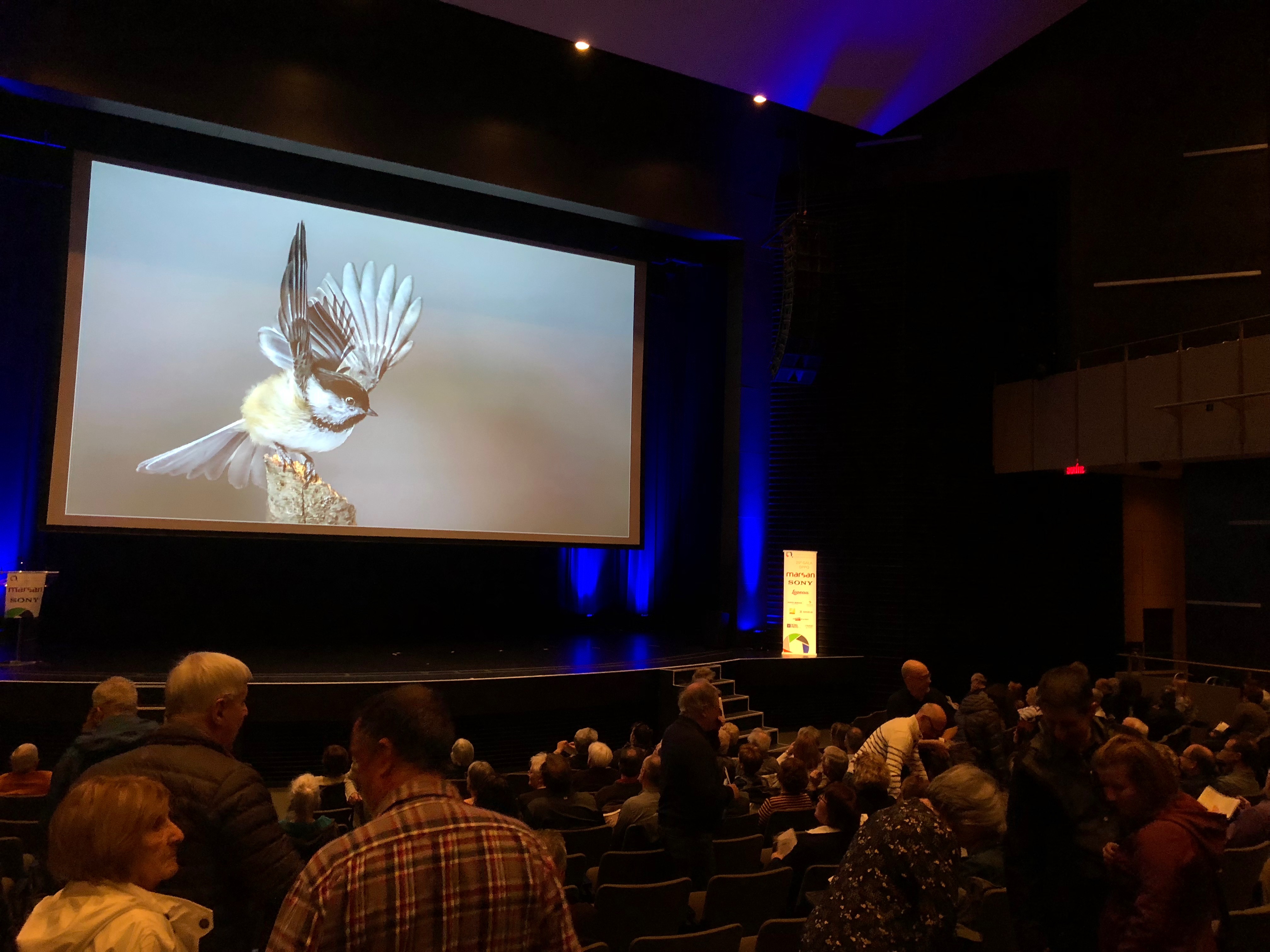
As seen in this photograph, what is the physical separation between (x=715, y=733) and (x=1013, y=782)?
8.30ft

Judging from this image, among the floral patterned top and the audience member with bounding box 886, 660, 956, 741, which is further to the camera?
the audience member with bounding box 886, 660, 956, 741

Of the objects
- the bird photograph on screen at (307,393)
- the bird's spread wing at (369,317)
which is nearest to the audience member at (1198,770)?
the bird photograph on screen at (307,393)

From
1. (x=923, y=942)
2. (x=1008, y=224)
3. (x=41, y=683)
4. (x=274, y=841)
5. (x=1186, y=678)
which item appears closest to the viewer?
(x=923, y=942)

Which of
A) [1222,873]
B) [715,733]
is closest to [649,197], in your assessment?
[715,733]

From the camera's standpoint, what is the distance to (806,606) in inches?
423

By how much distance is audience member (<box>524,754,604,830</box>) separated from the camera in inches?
154

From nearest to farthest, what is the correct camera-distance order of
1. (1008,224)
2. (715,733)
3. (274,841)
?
1. (274,841)
2. (715,733)
3. (1008,224)

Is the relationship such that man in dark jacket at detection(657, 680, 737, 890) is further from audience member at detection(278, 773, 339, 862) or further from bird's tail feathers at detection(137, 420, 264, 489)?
bird's tail feathers at detection(137, 420, 264, 489)

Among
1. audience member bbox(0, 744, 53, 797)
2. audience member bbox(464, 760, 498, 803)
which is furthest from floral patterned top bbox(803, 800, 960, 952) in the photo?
audience member bbox(0, 744, 53, 797)

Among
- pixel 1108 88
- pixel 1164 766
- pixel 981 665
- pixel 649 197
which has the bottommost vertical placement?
pixel 981 665

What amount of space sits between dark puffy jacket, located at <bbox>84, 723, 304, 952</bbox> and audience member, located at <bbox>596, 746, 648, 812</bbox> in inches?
109

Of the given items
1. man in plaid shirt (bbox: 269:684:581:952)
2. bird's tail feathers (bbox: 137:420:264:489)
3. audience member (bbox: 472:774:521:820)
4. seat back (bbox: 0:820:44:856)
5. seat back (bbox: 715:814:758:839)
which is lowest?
seat back (bbox: 715:814:758:839)

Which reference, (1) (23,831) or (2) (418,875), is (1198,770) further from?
(1) (23,831)

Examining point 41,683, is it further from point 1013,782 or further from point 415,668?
point 1013,782
